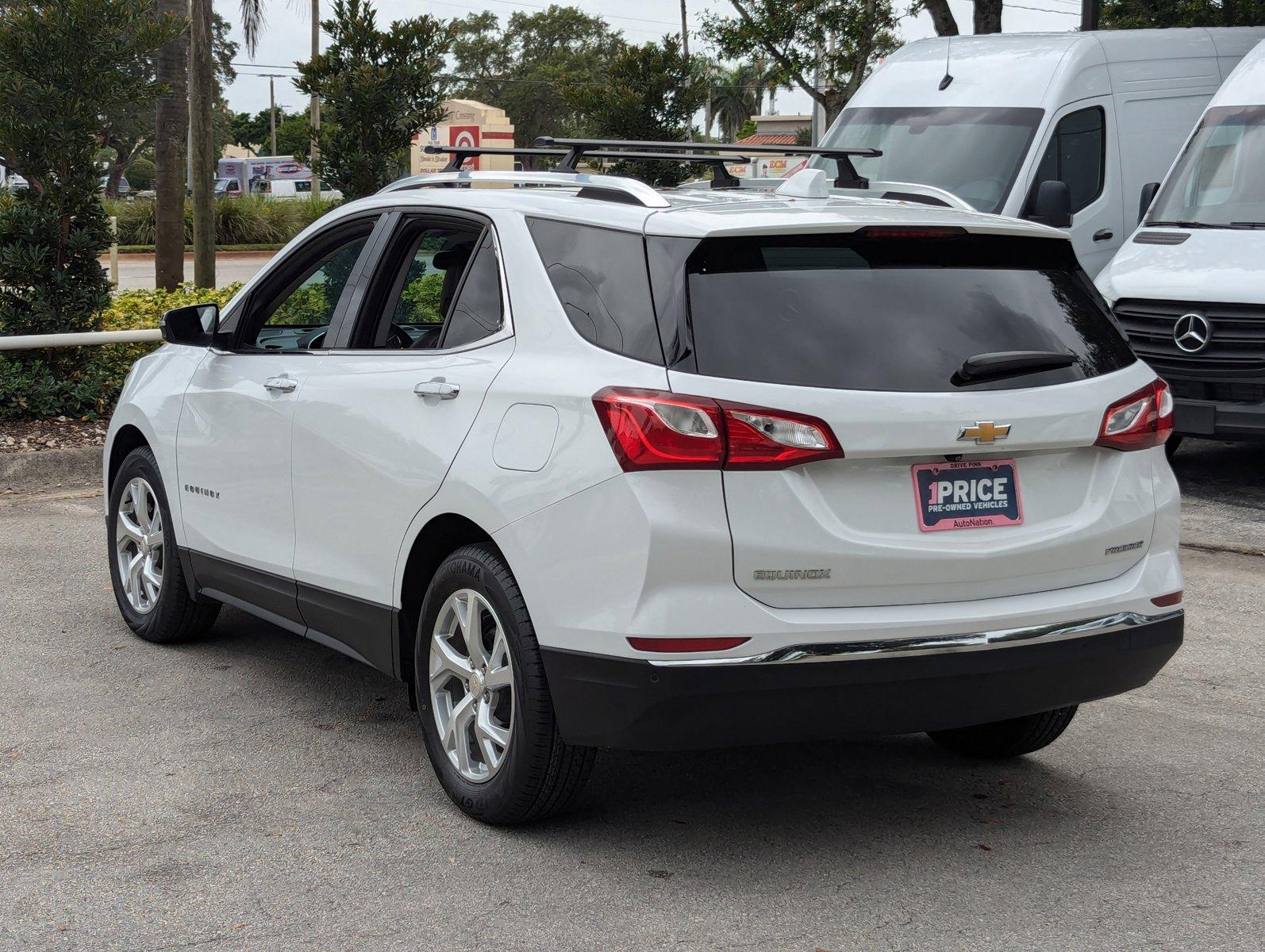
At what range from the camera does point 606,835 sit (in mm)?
4391

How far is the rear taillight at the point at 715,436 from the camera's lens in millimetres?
3764

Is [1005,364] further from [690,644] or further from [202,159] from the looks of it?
[202,159]

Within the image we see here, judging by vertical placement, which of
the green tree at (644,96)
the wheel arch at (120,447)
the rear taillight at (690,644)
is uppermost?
the green tree at (644,96)

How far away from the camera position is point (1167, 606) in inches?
173

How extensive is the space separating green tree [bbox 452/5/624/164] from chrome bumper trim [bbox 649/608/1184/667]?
9535 cm

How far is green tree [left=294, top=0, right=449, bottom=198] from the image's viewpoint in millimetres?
13320

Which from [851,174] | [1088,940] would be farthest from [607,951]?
[851,174]

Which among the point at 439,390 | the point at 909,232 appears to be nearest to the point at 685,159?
the point at 909,232

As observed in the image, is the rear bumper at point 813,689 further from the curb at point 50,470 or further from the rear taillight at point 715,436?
the curb at point 50,470

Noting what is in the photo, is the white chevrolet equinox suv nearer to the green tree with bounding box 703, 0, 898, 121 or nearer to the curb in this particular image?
the curb

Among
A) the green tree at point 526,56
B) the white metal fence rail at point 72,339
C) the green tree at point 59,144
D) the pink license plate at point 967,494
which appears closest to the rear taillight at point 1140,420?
the pink license plate at point 967,494

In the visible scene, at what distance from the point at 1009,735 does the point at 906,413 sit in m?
1.59

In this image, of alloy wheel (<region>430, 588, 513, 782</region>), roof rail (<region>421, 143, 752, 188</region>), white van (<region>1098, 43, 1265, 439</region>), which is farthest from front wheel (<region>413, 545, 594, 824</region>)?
white van (<region>1098, 43, 1265, 439</region>)

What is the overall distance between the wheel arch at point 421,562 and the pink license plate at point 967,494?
45.1 inches
